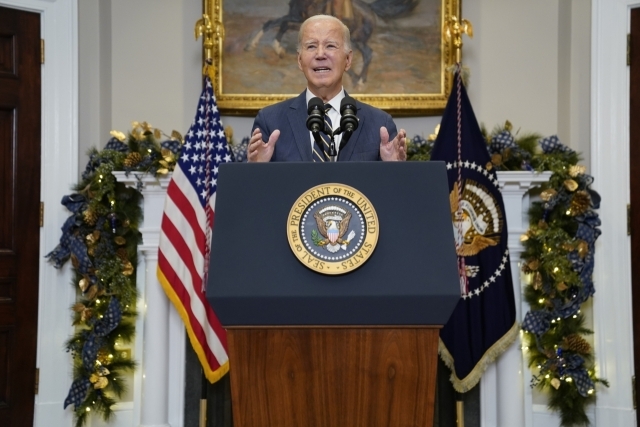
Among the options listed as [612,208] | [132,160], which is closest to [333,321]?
[132,160]

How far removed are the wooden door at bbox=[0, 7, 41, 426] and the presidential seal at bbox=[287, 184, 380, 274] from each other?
3178 millimetres

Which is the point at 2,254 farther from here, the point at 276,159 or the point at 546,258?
the point at 546,258

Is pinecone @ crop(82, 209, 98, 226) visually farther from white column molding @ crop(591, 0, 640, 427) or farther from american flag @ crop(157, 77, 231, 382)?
white column molding @ crop(591, 0, 640, 427)

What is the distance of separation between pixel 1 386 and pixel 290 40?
8.88ft

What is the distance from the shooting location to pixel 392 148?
243 centimetres

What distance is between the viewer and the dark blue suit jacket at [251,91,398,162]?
8.43ft

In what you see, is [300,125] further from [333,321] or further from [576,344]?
[576,344]

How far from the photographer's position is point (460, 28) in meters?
4.62

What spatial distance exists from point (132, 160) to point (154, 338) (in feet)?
3.35

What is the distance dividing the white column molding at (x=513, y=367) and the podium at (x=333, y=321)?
2.61 m

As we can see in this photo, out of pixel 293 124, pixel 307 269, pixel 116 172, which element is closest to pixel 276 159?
pixel 293 124

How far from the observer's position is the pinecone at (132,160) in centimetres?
438

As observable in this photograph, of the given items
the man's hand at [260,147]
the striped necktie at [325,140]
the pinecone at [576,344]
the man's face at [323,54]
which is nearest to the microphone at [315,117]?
the striped necktie at [325,140]

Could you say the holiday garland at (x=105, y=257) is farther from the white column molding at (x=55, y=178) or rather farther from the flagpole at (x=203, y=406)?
the flagpole at (x=203, y=406)
